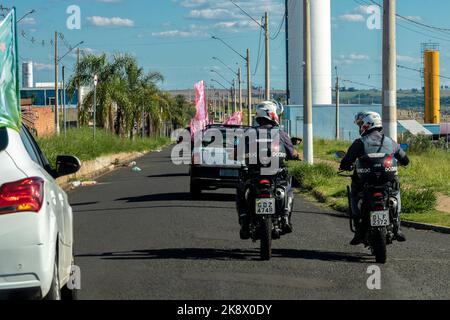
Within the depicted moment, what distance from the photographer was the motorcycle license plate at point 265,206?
36.8ft

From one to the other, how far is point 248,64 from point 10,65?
52.9 metres

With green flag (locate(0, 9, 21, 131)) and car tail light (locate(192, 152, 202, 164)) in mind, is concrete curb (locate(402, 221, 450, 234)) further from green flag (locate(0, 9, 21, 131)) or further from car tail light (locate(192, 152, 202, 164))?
green flag (locate(0, 9, 21, 131))

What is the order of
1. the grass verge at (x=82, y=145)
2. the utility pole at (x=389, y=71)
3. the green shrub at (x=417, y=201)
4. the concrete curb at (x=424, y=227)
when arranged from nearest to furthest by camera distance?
the concrete curb at (x=424, y=227), the green shrub at (x=417, y=201), the utility pole at (x=389, y=71), the grass verge at (x=82, y=145)

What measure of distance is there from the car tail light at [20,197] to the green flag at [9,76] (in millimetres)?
443

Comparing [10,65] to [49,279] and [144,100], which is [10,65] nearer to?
[49,279]

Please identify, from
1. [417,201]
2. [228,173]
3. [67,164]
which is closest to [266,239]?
[67,164]

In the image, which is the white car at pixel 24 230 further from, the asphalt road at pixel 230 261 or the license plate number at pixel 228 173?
the license plate number at pixel 228 173

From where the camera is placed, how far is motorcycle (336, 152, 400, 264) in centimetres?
1084

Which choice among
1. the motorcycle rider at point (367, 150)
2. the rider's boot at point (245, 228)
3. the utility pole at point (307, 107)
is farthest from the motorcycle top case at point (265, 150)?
the utility pole at point (307, 107)

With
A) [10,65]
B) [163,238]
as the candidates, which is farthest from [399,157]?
[10,65]

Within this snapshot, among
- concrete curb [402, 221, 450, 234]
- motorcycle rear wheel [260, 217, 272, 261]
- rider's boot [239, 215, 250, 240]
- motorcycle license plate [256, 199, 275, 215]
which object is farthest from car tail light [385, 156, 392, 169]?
concrete curb [402, 221, 450, 234]

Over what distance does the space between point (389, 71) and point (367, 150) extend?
7.12 meters

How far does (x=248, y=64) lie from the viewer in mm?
59219

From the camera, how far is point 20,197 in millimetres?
6215
